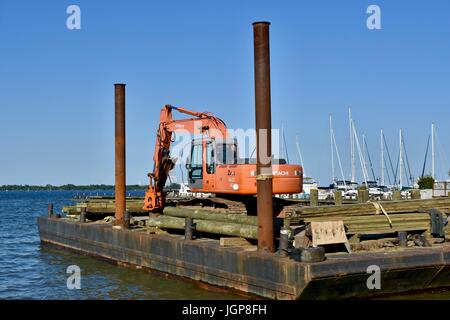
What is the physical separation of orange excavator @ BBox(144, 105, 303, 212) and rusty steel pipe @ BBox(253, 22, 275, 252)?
13.2 ft

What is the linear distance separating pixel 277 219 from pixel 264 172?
2.10 meters

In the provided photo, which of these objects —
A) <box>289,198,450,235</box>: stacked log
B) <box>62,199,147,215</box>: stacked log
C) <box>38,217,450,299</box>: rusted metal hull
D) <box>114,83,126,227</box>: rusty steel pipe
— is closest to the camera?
<box>38,217,450,299</box>: rusted metal hull

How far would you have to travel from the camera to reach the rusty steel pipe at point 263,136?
46.0ft

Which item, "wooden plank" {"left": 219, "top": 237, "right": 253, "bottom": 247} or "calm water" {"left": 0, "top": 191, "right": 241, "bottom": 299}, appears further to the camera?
"calm water" {"left": 0, "top": 191, "right": 241, "bottom": 299}

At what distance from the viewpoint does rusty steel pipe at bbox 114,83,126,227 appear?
22.4 meters

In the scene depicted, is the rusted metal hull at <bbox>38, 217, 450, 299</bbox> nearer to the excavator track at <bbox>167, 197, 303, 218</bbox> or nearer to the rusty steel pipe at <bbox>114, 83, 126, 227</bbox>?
the excavator track at <bbox>167, 197, 303, 218</bbox>

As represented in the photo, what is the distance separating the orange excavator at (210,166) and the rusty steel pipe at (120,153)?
1.54m

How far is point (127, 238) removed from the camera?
20.9 metres

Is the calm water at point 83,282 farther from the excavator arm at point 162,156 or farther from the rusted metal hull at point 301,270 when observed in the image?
the excavator arm at point 162,156

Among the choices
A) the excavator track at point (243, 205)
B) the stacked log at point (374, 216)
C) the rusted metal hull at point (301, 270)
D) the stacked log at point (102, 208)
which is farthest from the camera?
the stacked log at point (102, 208)

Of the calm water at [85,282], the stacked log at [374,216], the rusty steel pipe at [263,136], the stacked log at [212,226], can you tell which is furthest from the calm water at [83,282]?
the stacked log at [374,216]

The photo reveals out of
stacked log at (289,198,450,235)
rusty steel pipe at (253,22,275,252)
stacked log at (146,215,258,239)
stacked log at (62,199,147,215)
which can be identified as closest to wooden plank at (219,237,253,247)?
stacked log at (146,215,258,239)

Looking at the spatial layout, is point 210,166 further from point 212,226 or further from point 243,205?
point 212,226
